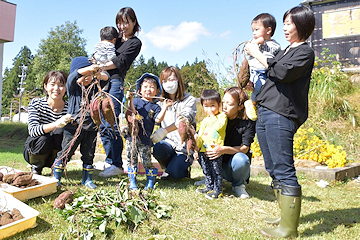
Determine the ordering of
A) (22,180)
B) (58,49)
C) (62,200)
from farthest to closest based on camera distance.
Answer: (58,49) < (22,180) < (62,200)

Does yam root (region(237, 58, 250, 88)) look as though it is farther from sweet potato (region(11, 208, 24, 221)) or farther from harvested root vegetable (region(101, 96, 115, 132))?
sweet potato (region(11, 208, 24, 221))

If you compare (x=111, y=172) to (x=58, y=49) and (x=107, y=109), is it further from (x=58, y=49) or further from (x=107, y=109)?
(x=58, y=49)

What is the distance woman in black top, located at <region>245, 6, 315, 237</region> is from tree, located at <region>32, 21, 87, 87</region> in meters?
38.8

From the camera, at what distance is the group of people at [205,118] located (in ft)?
7.13

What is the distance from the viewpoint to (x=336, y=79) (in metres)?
7.78

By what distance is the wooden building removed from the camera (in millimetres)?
11914

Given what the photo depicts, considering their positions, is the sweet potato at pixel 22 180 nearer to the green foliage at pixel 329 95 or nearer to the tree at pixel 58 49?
the green foliage at pixel 329 95

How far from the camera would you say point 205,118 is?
326 cm

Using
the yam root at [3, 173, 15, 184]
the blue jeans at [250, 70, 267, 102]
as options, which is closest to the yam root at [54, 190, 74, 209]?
the yam root at [3, 173, 15, 184]

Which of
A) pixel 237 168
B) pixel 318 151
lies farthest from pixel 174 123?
pixel 318 151

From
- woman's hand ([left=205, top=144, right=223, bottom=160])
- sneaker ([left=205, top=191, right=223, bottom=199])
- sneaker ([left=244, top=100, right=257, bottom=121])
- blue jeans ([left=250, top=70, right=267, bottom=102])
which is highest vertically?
blue jeans ([left=250, top=70, right=267, bottom=102])

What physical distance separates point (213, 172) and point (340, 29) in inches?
464

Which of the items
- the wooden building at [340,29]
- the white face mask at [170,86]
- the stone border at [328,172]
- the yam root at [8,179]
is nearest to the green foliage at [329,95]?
the stone border at [328,172]

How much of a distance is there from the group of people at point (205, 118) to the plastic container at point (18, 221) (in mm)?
461
